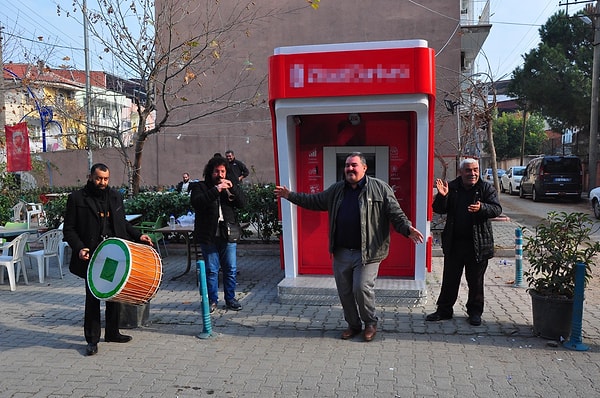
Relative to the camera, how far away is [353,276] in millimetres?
4766

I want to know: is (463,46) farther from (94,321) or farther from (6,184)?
(94,321)

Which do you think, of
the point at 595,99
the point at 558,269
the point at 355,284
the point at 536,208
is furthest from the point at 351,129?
the point at 595,99

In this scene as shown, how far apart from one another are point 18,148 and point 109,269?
334 inches

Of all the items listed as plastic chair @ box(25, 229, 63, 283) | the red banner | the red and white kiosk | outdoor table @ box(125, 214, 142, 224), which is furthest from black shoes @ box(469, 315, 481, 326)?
the red banner

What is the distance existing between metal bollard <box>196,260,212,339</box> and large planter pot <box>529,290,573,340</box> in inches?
127

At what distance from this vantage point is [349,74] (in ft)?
18.8

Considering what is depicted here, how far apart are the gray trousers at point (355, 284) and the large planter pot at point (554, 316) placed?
5.23 ft

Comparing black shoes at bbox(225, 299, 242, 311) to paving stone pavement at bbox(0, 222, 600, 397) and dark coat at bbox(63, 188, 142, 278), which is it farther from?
dark coat at bbox(63, 188, 142, 278)

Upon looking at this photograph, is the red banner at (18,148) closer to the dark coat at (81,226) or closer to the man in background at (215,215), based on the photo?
the man in background at (215,215)

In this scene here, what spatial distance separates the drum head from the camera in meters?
4.51

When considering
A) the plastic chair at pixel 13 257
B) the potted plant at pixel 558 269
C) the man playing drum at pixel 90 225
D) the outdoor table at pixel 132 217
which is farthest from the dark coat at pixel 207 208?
the outdoor table at pixel 132 217

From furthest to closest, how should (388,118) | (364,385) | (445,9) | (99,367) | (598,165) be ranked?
(598,165) → (445,9) → (388,118) → (99,367) → (364,385)

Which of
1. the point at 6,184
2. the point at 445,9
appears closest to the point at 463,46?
the point at 445,9

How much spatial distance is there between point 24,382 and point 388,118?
16.4ft
